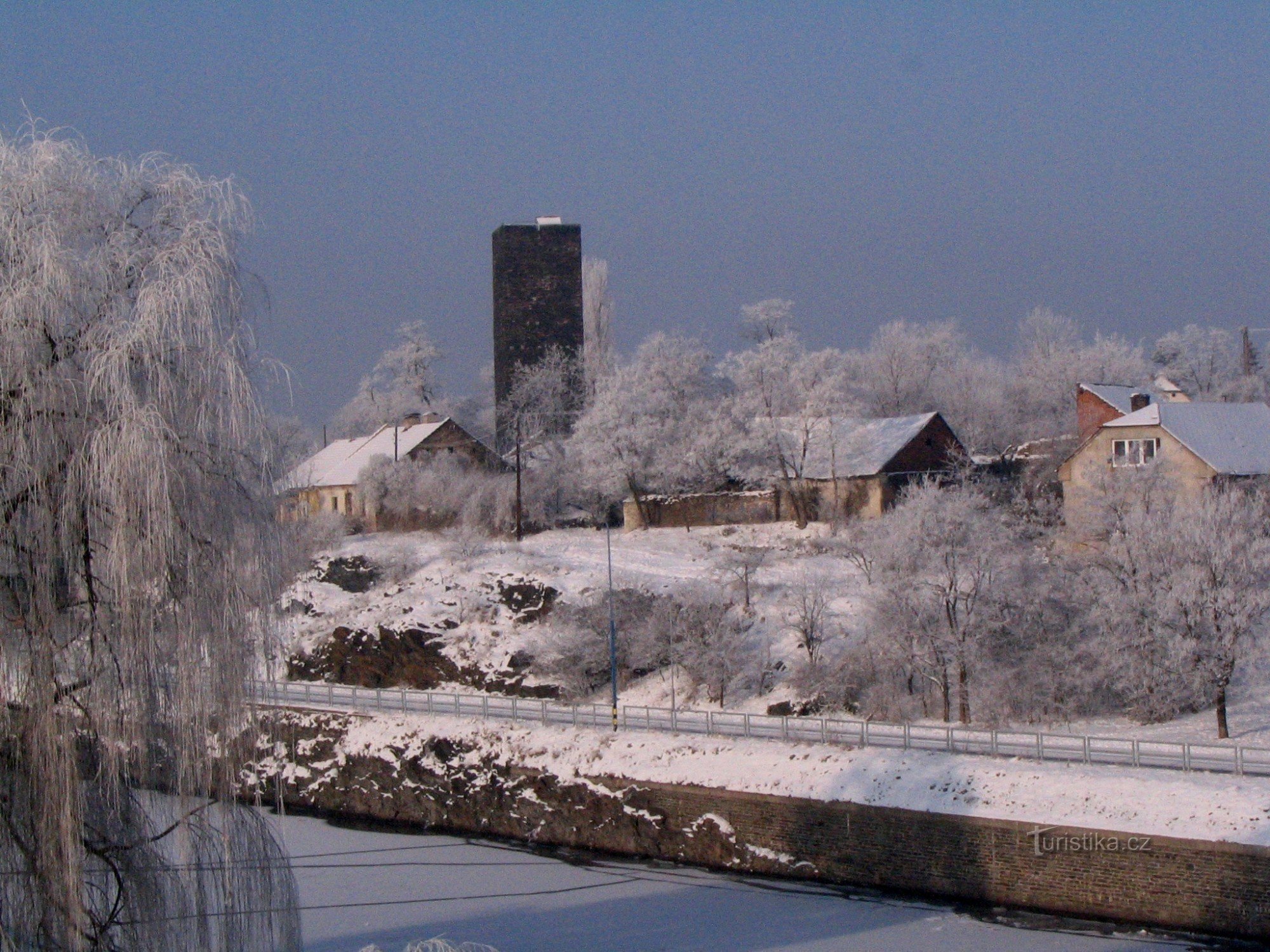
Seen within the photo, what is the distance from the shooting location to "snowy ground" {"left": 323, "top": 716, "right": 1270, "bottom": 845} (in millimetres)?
21547

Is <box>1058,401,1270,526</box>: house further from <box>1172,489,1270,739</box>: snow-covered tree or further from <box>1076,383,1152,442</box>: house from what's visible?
<box>1172,489,1270,739</box>: snow-covered tree

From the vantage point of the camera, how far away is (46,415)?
10961 millimetres

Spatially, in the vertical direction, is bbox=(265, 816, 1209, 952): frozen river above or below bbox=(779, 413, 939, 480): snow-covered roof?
below

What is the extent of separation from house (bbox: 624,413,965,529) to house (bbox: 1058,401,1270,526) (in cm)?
808

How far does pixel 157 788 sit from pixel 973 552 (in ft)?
89.3

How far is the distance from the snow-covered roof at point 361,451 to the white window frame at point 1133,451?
3563cm

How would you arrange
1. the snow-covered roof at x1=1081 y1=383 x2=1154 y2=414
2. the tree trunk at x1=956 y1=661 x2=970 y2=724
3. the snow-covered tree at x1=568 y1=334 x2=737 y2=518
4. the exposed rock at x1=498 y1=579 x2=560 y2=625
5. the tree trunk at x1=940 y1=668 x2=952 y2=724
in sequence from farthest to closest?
the snow-covered tree at x1=568 y1=334 x2=737 y2=518 → the snow-covered roof at x1=1081 y1=383 x2=1154 y2=414 → the exposed rock at x1=498 y1=579 x2=560 y2=625 → the tree trunk at x1=940 y1=668 x2=952 y2=724 → the tree trunk at x1=956 y1=661 x2=970 y2=724

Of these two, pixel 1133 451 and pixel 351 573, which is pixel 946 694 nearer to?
pixel 1133 451

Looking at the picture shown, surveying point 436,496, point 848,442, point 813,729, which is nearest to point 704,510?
point 848,442

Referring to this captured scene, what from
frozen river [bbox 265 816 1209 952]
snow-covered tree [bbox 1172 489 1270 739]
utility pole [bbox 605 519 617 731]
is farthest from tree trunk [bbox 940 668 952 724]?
frozen river [bbox 265 816 1209 952]

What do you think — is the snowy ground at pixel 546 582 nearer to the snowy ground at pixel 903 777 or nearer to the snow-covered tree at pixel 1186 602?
the snowy ground at pixel 903 777

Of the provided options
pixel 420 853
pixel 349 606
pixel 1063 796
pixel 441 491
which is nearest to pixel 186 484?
pixel 1063 796

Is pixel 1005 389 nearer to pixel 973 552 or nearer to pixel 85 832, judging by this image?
pixel 973 552

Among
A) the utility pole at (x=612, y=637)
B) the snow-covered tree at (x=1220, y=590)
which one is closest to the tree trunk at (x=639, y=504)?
the utility pole at (x=612, y=637)
